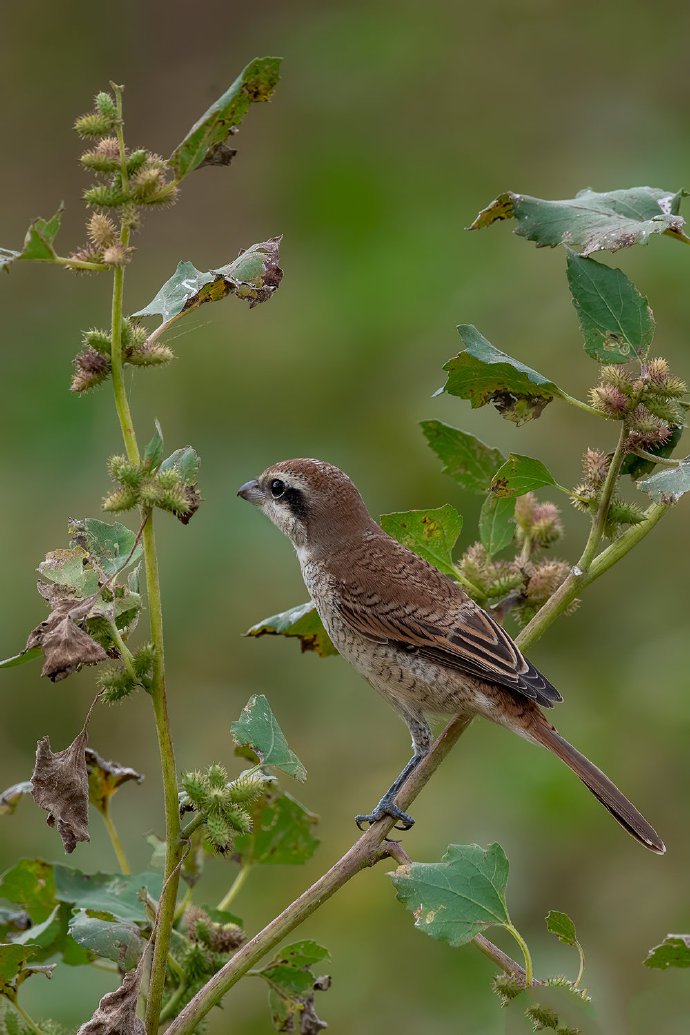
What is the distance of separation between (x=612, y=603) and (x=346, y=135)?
4.33 m

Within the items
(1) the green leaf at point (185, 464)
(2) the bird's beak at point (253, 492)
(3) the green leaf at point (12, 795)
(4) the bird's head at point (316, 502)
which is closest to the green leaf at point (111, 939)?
(3) the green leaf at point (12, 795)

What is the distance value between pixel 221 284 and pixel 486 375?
478 millimetres

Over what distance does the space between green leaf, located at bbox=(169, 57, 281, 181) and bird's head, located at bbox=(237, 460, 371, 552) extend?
1.69 m

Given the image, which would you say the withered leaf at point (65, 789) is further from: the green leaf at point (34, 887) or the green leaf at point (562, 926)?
the green leaf at point (562, 926)

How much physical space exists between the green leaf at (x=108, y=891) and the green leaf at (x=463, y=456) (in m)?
0.86

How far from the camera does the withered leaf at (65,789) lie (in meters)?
1.68

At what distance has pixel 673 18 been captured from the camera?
29.6 feet

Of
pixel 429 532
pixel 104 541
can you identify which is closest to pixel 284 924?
pixel 104 541

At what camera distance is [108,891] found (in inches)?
79.2

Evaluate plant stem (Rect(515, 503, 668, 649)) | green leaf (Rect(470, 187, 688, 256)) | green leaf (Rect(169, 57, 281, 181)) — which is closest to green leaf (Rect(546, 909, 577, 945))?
plant stem (Rect(515, 503, 668, 649))

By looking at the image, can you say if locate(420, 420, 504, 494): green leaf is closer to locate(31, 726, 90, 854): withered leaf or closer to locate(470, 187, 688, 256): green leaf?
locate(470, 187, 688, 256): green leaf

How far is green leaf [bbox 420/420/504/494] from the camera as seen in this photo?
2.30m

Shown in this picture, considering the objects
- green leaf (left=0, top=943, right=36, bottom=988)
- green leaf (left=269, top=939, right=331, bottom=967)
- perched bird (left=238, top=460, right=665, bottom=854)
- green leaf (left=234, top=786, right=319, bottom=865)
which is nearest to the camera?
green leaf (left=0, top=943, right=36, bottom=988)

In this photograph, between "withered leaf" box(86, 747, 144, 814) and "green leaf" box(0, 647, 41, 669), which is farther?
"withered leaf" box(86, 747, 144, 814)
